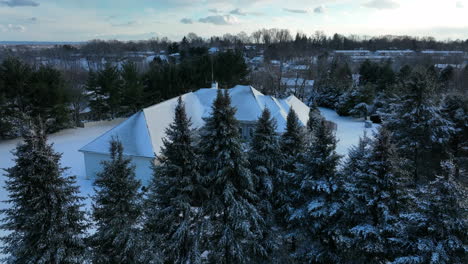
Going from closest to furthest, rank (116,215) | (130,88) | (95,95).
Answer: (116,215) < (95,95) < (130,88)

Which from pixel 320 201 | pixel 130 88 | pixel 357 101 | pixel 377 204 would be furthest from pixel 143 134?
pixel 357 101

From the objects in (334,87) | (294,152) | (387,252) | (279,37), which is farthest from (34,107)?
(279,37)

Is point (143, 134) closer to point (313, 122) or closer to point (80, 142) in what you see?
point (80, 142)

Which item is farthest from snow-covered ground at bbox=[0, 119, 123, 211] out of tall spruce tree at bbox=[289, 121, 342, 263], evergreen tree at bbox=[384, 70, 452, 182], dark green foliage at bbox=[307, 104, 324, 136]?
evergreen tree at bbox=[384, 70, 452, 182]

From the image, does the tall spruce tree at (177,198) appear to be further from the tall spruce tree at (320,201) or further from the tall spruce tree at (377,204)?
the tall spruce tree at (377,204)

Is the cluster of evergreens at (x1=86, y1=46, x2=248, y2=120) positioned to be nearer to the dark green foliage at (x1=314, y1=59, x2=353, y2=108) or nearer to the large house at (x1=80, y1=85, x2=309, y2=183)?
the large house at (x1=80, y1=85, x2=309, y2=183)

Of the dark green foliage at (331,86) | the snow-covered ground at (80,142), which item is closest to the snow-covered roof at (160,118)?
the snow-covered ground at (80,142)
